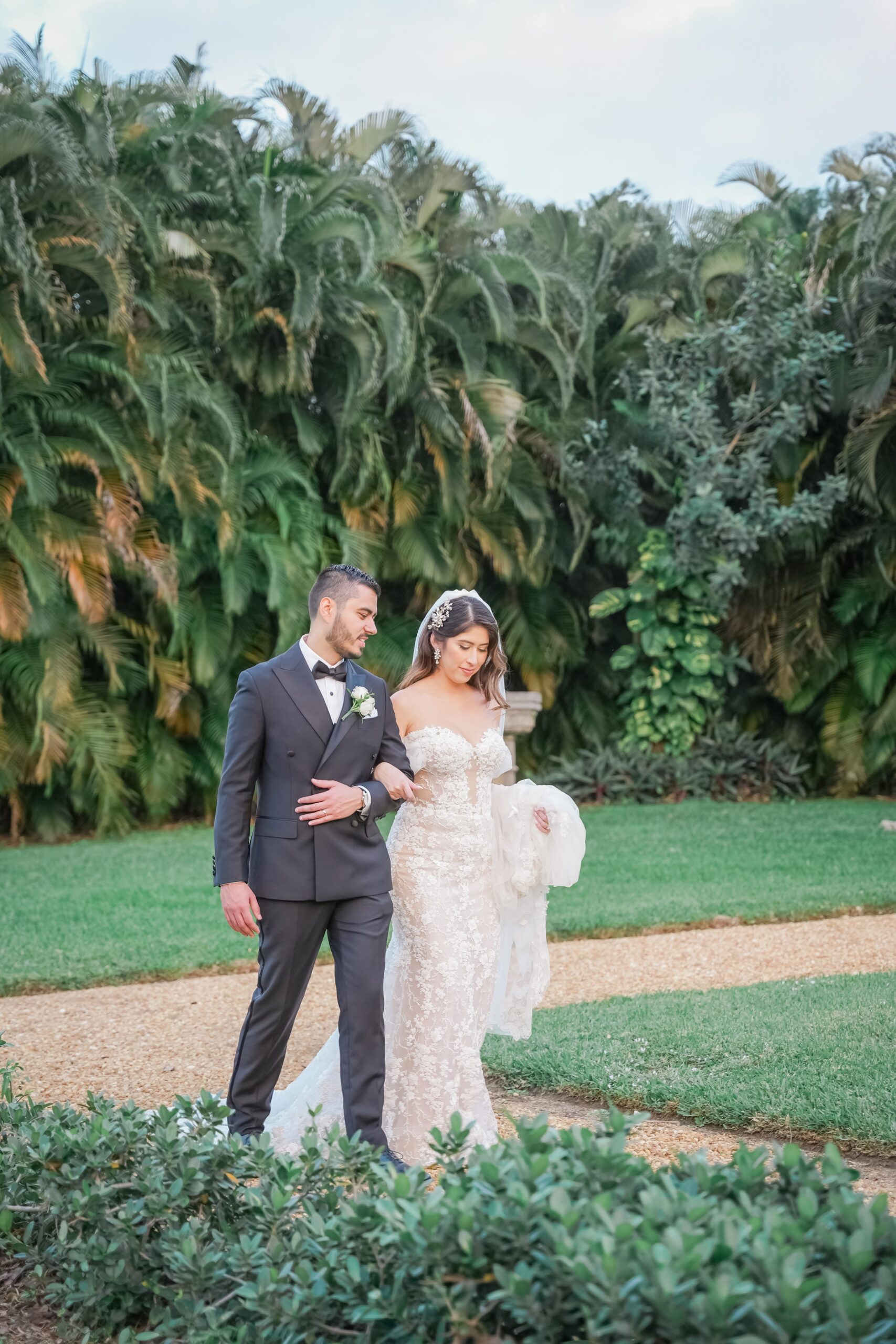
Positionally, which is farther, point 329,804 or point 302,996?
point 302,996

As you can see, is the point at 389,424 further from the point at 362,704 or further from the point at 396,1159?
the point at 396,1159

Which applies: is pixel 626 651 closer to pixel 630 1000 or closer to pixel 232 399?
pixel 232 399

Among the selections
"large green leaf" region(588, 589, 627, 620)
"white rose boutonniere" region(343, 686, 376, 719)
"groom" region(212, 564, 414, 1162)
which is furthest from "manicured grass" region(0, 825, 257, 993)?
"large green leaf" region(588, 589, 627, 620)

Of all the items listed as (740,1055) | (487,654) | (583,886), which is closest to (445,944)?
(487,654)

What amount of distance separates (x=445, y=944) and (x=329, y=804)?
842 millimetres

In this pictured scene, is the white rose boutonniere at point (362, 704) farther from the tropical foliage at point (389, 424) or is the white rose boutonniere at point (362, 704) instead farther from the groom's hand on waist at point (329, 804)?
the tropical foliage at point (389, 424)

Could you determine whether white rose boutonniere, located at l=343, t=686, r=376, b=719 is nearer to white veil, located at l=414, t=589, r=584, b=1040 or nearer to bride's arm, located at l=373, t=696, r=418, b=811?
bride's arm, located at l=373, t=696, r=418, b=811

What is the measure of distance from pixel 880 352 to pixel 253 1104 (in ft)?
37.2

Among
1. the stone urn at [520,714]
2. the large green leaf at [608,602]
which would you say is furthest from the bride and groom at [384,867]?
the large green leaf at [608,602]

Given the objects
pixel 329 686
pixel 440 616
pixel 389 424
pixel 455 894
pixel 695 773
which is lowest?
pixel 695 773

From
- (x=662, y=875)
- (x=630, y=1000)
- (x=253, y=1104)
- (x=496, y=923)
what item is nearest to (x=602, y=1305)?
(x=253, y=1104)

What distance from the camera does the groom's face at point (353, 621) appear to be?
12.7ft

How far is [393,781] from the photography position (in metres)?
3.97

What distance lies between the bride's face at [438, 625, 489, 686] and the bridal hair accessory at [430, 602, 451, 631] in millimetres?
65
